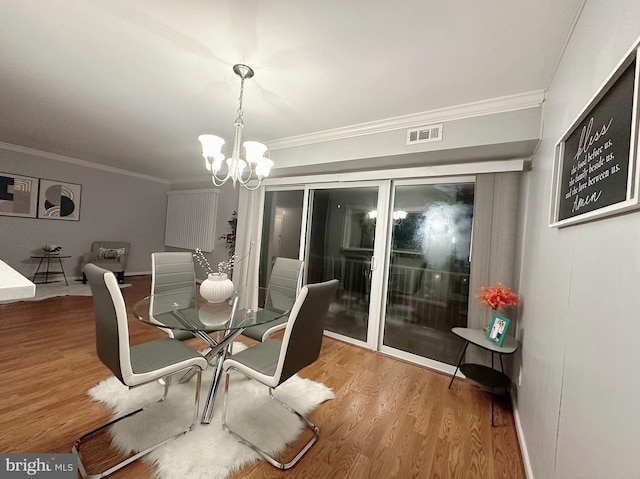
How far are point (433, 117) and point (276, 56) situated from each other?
142 cm

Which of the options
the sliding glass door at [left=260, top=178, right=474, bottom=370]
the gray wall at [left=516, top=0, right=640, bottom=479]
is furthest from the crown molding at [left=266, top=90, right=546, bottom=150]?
the sliding glass door at [left=260, top=178, right=474, bottom=370]

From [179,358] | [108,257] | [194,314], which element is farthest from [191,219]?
[179,358]

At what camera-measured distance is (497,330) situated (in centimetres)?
207

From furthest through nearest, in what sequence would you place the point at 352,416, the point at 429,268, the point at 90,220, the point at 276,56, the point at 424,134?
1. the point at 90,220
2. the point at 429,268
3. the point at 424,134
4. the point at 352,416
5. the point at 276,56

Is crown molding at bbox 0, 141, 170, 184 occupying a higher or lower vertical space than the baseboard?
higher

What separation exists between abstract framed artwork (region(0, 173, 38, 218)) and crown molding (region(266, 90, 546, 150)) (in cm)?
504

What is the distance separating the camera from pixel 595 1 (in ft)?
3.60

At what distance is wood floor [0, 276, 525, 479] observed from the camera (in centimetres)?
146

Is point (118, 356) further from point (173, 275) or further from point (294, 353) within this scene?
point (173, 275)

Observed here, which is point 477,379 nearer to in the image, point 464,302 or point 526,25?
point 464,302

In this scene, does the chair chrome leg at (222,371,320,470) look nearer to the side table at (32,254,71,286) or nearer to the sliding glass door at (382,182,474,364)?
the sliding glass door at (382,182,474,364)

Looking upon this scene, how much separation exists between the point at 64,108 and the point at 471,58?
390cm

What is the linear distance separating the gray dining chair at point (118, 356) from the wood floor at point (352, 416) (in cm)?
10

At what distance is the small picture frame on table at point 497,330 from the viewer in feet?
6.59
